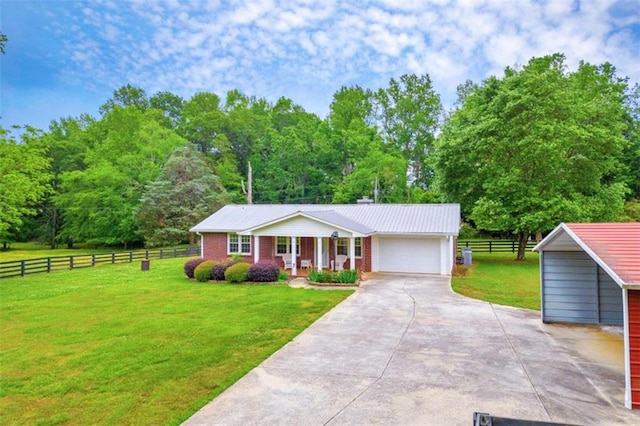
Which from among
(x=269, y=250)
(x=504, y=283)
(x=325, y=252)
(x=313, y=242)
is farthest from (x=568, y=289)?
(x=269, y=250)

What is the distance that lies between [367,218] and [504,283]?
25.6 feet

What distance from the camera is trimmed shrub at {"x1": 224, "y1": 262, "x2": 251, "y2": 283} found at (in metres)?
16.4

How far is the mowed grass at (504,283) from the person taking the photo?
42.3 feet

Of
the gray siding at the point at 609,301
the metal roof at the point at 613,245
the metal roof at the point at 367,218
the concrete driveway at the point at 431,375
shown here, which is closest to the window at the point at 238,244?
the metal roof at the point at 367,218

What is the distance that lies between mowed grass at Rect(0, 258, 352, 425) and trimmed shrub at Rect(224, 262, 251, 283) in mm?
874

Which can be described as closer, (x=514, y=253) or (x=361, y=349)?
(x=361, y=349)

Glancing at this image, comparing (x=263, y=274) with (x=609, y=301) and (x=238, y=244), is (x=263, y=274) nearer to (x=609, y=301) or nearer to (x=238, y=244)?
(x=238, y=244)

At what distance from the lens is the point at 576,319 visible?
986 cm

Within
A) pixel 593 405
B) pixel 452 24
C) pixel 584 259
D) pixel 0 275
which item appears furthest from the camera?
pixel 452 24

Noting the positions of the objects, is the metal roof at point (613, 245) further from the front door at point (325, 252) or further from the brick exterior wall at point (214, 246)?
the brick exterior wall at point (214, 246)

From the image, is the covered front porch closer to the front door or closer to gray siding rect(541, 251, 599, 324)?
the front door

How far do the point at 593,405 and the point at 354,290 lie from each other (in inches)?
375

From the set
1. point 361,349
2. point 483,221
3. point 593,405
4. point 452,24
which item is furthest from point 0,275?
point 452,24

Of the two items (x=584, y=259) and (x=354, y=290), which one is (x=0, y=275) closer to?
(x=354, y=290)
